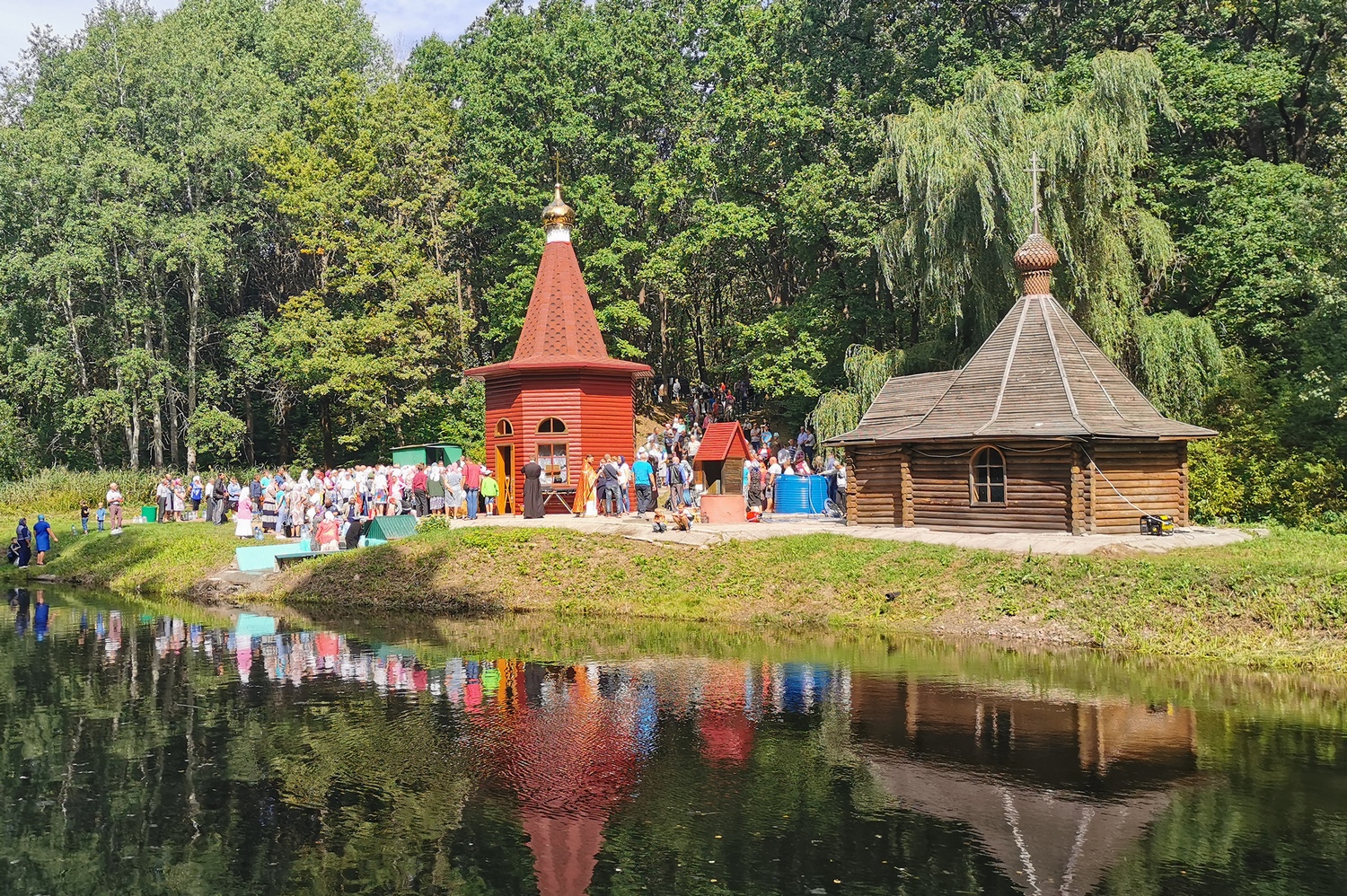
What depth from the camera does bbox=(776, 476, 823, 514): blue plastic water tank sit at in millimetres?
29375

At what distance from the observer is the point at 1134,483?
71.9 feet

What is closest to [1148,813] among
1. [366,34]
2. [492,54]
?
[492,54]

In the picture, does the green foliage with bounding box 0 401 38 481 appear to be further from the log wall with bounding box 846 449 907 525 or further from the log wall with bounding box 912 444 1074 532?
the log wall with bounding box 912 444 1074 532

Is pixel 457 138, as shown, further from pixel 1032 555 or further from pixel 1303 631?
pixel 1303 631

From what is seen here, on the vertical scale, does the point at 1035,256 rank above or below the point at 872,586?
above

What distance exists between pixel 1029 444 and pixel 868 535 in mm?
3589

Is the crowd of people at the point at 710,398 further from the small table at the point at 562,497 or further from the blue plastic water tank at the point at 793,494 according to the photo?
the small table at the point at 562,497

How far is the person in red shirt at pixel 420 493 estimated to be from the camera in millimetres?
30188

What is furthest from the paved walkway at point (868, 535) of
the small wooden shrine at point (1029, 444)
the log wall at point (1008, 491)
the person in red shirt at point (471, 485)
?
the person in red shirt at point (471, 485)

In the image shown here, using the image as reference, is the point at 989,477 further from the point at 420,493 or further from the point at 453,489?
the point at 420,493

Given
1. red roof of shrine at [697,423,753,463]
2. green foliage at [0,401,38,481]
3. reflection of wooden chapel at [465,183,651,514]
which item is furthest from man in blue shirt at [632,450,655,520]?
green foliage at [0,401,38,481]

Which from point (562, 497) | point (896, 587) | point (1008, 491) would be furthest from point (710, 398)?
point (896, 587)

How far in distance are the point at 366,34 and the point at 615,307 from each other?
24899mm

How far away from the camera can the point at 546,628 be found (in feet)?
68.0
